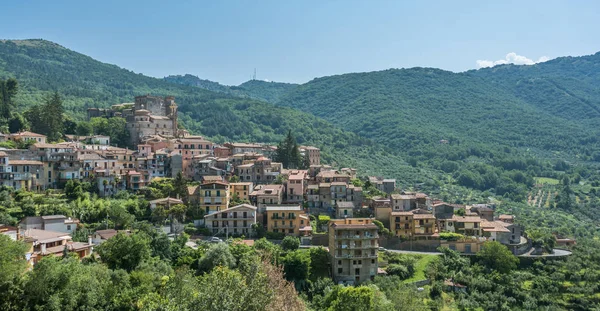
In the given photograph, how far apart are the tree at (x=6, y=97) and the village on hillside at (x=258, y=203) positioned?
9.44 m

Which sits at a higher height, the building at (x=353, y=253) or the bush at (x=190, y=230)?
the bush at (x=190, y=230)

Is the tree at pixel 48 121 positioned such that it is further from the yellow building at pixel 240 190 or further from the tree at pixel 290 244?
the tree at pixel 290 244

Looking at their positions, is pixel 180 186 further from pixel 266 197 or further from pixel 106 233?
pixel 106 233

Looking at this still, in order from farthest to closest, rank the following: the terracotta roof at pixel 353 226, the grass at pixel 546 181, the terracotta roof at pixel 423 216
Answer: the grass at pixel 546 181 < the terracotta roof at pixel 423 216 < the terracotta roof at pixel 353 226

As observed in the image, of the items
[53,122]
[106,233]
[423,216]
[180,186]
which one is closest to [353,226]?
[423,216]

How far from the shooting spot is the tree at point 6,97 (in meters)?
74.6

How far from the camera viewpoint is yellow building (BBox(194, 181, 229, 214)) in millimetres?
56344

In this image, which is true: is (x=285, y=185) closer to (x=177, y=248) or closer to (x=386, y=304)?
(x=177, y=248)

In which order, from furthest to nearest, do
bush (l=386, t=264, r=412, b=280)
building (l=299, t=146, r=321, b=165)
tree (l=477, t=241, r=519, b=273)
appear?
building (l=299, t=146, r=321, b=165) → tree (l=477, t=241, r=519, b=273) → bush (l=386, t=264, r=412, b=280)

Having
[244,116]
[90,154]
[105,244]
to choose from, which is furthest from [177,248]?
[244,116]

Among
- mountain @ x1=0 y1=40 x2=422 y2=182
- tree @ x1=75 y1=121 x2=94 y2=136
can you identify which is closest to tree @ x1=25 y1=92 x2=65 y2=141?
tree @ x1=75 y1=121 x2=94 y2=136

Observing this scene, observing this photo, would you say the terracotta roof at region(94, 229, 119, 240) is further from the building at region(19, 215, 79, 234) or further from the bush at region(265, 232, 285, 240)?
the bush at region(265, 232, 285, 240)

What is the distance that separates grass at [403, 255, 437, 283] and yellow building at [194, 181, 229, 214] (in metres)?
20.7

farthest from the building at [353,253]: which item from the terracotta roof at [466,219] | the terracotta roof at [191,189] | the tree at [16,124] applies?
the tree at [16,124]
